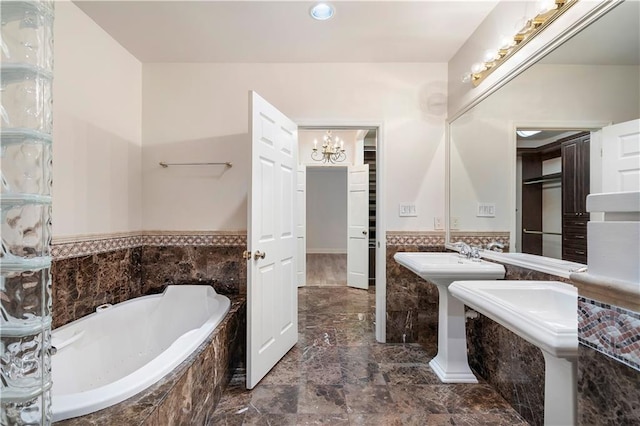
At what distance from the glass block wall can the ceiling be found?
1.61 m

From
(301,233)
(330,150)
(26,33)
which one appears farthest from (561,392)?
(330,150)

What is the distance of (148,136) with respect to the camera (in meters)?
2.52

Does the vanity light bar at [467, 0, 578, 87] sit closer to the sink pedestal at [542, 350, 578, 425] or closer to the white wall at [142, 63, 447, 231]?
the white wall at [142, 63, 447, 231]

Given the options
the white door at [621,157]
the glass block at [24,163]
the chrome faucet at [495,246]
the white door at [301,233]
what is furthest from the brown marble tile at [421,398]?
the white door at [301,233]

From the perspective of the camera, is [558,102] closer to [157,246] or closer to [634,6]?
[634,6]

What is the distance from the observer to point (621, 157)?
1057 mm

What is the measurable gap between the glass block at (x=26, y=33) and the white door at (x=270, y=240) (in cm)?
123

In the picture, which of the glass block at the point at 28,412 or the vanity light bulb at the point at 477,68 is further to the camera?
the vanity light bulb at the point at 477,68

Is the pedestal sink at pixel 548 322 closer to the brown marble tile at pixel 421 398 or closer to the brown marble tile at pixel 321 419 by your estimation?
the brown marble tile at pixel 421 398

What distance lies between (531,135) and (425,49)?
120cm

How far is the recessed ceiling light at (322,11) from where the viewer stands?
1.81 metres

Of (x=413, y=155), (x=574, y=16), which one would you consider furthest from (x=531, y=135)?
(x=413, y=155)

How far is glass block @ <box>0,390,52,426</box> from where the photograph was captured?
21.5 inches

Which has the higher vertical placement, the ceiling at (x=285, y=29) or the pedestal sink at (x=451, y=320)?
the ceiling at (x=285, y=29)
